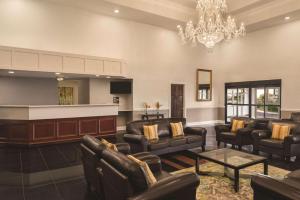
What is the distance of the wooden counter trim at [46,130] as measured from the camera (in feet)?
19.9

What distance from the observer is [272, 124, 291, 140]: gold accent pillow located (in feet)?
17.0

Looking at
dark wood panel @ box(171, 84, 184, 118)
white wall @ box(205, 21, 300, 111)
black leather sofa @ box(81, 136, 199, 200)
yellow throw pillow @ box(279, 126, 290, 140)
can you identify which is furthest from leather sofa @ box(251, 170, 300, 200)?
dark wood panel @ box(171, 84, 184, 118)

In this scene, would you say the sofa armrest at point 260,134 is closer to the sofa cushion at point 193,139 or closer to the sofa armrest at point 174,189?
the sofa cushion at point 193,139

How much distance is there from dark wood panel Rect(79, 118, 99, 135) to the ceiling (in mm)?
4234

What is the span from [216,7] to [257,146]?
3.82 m

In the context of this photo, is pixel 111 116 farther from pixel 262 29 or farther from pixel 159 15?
pixel 262 29

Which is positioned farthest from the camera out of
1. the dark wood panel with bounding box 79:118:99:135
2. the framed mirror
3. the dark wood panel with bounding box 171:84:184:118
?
the framed mirror

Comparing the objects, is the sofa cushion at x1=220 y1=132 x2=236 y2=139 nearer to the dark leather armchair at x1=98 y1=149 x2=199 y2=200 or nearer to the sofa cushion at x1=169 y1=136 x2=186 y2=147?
the sofa cushion at x1=169 y1=136 x2=186 y2=147

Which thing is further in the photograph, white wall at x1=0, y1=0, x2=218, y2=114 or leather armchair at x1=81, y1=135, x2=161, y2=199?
white wall at x1=0, y1=0, x2=218, y2=114

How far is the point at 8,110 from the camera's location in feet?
20.1

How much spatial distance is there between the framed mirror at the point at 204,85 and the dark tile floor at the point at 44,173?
5639 millimetres

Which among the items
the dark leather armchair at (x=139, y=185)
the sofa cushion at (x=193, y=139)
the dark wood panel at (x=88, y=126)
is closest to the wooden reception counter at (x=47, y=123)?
the dark wood panel at (x=88, y=126)

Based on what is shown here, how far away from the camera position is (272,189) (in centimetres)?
202

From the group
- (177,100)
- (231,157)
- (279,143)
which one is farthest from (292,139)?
(177,100)
